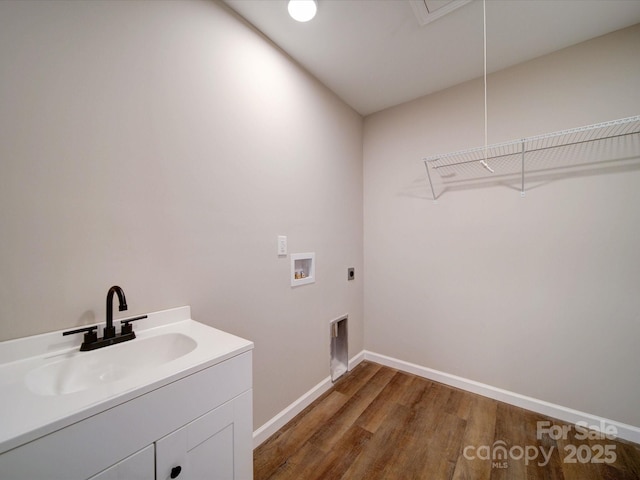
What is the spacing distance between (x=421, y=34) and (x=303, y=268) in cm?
182

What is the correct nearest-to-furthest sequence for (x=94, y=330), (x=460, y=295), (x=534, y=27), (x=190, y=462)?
(x=190, y=462), (x=94, y=330), (x=534, y=27), (x=460, y=295)

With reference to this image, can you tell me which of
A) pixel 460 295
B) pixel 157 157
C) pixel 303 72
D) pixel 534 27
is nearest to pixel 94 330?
pixel 157 157

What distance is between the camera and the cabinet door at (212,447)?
73 centimetres

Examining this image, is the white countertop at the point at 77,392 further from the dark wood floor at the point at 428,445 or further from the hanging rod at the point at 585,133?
the hanging rod at the point at 585,133

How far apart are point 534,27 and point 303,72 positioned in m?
1.54

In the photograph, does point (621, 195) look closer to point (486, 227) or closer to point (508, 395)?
point (486, 227)

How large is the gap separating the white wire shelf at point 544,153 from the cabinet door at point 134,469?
222cm

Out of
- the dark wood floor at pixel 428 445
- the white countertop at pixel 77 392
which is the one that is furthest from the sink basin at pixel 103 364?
the dark wood floor at pixel 428 445

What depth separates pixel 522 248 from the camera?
1861 mm

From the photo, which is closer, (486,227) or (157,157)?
(157,157)

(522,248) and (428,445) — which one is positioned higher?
(522,248)

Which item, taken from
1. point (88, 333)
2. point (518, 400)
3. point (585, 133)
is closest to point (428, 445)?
point (518, 400)

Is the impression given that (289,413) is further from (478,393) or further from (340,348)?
(478,393)

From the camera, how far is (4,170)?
31.5 inches
